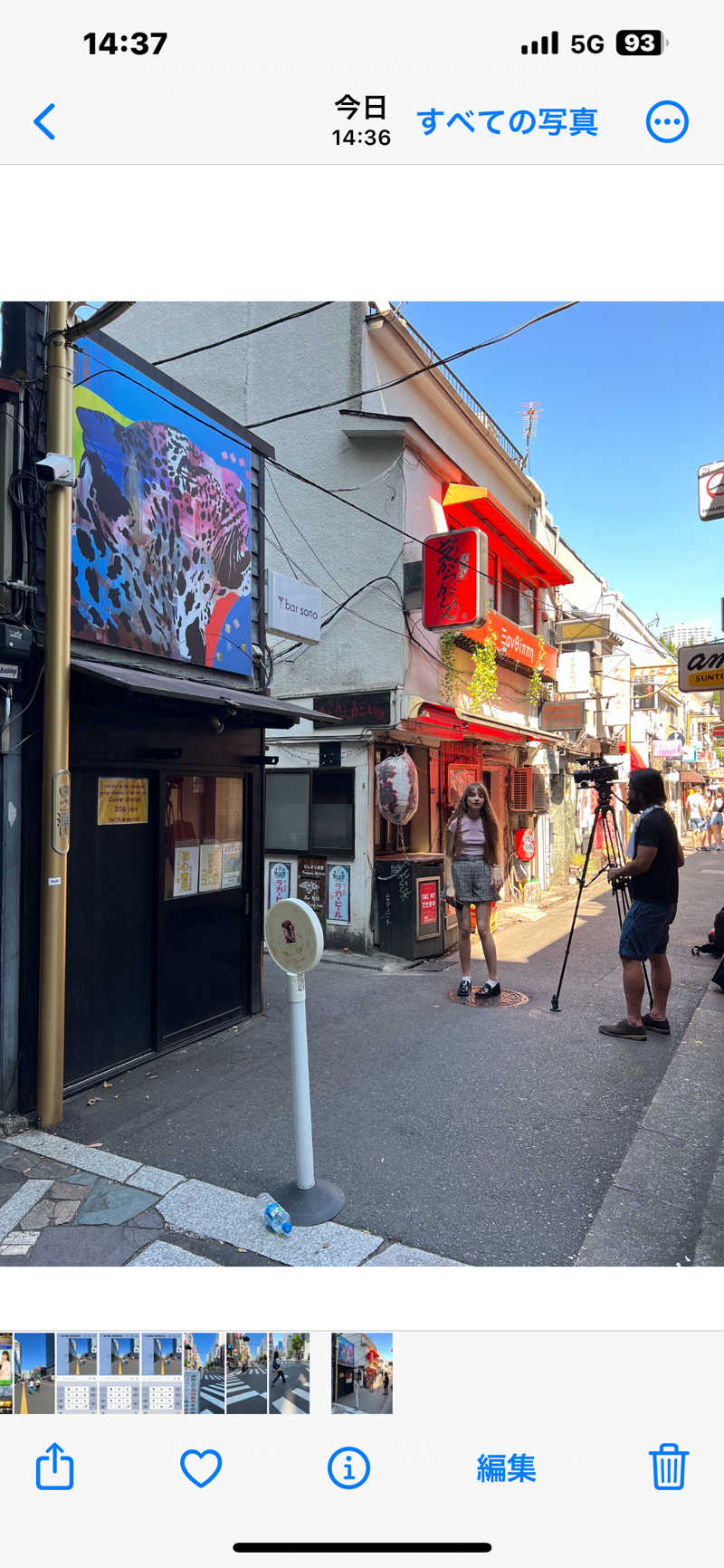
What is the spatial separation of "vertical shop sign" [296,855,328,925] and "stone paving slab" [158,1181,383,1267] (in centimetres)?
582

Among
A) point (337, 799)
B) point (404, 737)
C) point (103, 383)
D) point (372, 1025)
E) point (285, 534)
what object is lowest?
point (372, 1025)

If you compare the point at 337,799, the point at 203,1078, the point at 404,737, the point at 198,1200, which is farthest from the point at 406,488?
the point at 198,1200

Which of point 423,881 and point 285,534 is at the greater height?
point 285,534

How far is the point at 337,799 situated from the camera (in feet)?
30.2

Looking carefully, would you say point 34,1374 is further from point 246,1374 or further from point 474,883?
point 474,883

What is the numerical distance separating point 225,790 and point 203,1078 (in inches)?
88.2

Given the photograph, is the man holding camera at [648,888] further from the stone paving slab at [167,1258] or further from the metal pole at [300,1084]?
the stone paving slab at [167,1258]

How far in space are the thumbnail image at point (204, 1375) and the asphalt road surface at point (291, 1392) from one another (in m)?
0.13

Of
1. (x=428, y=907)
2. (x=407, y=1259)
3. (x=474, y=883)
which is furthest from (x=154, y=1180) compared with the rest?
(x=428, y=907)

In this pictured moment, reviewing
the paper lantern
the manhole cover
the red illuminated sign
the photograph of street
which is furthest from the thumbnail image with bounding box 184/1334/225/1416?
the red illuminated sign

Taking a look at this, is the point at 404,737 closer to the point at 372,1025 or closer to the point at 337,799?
the point at 337,799

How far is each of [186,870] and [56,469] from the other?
2.83 metres

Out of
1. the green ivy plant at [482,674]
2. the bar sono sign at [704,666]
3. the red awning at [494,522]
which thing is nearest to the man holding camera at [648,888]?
the bar sono sign at [704,666]

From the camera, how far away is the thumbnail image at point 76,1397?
1.84 metres
